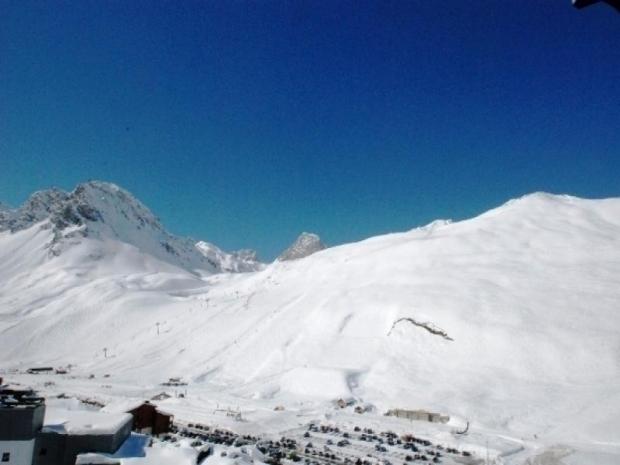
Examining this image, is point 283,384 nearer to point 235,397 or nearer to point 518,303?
point 235,397

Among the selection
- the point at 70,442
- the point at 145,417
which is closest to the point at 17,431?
the point at 70,442

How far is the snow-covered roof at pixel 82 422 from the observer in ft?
88.3

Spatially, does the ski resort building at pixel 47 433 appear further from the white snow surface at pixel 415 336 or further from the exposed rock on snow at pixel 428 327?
the exposed rock on snow at pixel 428 327

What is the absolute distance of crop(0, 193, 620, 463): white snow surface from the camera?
44812mm

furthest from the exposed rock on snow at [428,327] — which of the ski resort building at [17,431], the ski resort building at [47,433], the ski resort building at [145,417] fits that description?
the ski resort building at [17,431]

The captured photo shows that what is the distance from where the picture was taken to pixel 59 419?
29.1m

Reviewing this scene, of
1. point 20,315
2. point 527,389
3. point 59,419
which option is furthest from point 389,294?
point 20,315

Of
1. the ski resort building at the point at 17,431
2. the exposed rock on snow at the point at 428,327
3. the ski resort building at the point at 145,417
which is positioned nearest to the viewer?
the ski resort building at the point at 17,431

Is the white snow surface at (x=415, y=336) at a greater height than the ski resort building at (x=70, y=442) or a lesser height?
greater

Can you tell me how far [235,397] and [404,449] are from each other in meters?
22.1

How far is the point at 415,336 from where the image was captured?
56.4 metres

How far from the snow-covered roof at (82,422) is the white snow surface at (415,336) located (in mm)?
15948

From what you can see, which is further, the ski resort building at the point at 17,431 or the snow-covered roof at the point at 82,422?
A: the snow-covered roof at the point at 82,422

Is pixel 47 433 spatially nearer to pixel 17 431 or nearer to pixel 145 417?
pixel 17 431
